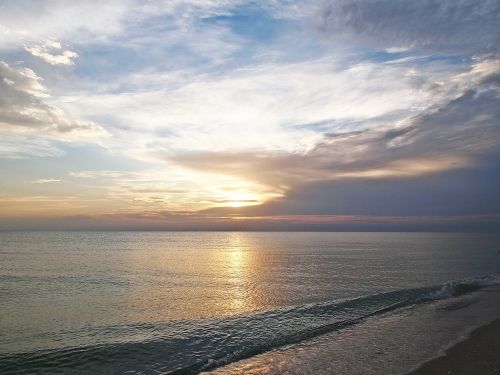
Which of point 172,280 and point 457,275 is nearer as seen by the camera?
point 172,280

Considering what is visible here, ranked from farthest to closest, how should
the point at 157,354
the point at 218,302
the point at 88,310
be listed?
the point at 218,302 < the point at 88,310 < the point at 157,354

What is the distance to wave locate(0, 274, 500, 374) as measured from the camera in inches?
702

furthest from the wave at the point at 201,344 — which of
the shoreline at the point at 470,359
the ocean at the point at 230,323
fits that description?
the shoreline at the point at 470,359

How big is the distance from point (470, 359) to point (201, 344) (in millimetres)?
13835

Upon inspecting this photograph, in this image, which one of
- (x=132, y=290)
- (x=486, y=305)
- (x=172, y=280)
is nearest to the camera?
(x=486, y=305)

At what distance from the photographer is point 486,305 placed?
31.8 m

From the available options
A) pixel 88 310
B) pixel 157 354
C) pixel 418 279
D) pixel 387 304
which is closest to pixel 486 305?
pixel 387 304

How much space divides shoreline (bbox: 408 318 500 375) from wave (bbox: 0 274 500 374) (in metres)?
7.41

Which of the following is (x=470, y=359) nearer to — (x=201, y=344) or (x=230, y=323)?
(x=201, y=344)

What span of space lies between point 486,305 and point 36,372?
112ft

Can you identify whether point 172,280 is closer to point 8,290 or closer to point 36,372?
point 8,290

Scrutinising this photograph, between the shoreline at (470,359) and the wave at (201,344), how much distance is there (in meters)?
7.41

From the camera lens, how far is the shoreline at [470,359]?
15276mm

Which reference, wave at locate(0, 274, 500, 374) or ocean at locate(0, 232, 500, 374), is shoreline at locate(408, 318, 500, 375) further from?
wave at locate(0, 274, 500, 374)
